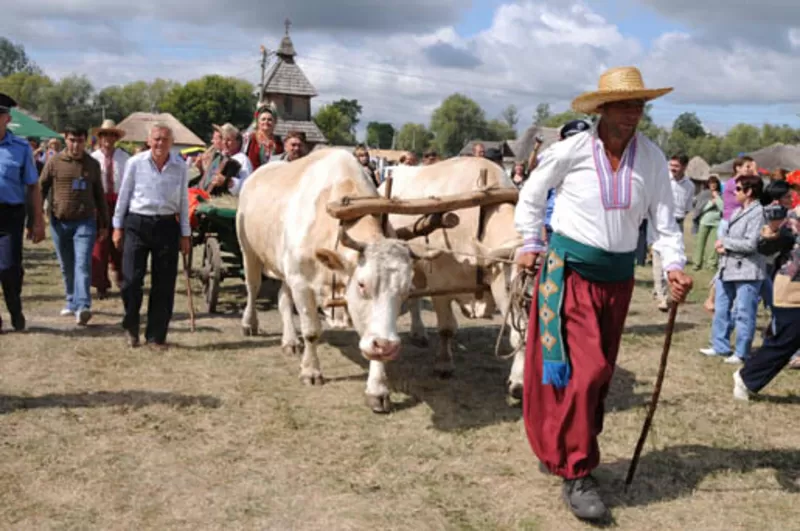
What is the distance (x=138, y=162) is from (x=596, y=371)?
4850 millimetres

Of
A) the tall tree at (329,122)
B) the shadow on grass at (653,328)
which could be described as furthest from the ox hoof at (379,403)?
the tall tree at (329,122)

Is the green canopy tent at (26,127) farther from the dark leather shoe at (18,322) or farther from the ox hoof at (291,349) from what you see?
the ox hoof at (291,349)

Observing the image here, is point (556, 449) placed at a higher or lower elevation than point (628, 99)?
lower

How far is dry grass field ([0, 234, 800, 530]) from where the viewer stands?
166 inches

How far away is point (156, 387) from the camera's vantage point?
6242 mm

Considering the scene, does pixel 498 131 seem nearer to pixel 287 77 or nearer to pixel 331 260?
pixel 287 77

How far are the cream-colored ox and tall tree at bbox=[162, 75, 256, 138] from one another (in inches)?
3319

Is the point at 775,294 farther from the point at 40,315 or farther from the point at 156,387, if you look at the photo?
the point at 40,315

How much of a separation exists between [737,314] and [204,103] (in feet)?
292

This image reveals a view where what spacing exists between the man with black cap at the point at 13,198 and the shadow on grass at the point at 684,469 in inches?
223

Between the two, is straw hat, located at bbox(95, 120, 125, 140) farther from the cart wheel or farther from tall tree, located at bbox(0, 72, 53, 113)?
tall tree, located at bbox(0, 72, 53, 113)

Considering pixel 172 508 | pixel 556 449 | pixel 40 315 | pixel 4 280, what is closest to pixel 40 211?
pixel 4 280

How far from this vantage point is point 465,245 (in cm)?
677

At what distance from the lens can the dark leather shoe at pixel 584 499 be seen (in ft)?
13.6
